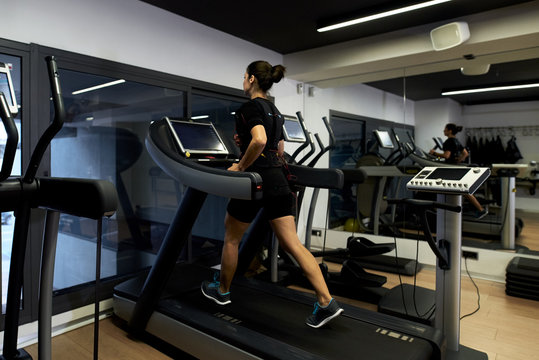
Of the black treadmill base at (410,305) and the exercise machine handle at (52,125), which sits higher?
the exercise machine handle at (52,125)

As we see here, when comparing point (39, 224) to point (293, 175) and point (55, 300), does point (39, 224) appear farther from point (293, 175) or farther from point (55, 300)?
point (293, 175)

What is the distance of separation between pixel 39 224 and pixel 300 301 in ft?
6.26

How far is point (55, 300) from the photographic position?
2.75 m

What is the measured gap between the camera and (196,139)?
249 centimetres

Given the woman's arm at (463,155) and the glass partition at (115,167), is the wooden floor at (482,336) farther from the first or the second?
the woman's arm at (463,155)

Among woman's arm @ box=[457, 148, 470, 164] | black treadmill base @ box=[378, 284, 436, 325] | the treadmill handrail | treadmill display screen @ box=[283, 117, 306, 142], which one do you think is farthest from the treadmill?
woman's arm @ box=[457, 148, 470, 164]

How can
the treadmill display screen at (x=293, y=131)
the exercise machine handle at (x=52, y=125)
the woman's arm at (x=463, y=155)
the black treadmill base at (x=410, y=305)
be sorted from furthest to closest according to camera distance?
1. the woman's arm at (x=463, y=155)
2. the treadmill display screen at (x=293, y=131)
3. the black treadmill base at (x=410, y=305)
4. the exercise machine handle at (x=52, y=125)

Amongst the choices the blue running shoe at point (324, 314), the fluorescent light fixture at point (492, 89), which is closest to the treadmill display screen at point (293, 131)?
the blue running shoe at point (324, 314)

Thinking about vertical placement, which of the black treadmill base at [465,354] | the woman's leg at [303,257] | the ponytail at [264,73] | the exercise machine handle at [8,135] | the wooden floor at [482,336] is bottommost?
the wooden floor at [482,336]

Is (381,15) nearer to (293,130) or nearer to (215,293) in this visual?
(293,130)

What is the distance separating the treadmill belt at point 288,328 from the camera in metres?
1.93

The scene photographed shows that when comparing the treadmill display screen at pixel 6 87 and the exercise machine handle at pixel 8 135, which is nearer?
the exercise machine handle at pixel 8 135

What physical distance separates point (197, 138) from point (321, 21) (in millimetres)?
2054

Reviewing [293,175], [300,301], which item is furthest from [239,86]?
[300,301]
